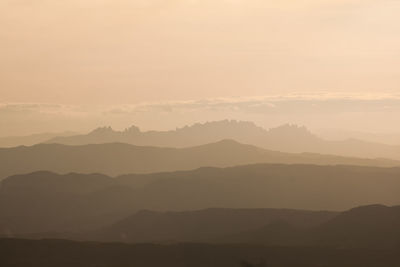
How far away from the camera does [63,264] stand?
184 m

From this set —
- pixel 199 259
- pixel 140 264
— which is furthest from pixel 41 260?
pixel 199 259

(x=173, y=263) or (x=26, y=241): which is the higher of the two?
(x=26, y=241)

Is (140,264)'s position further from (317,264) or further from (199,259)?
(317,264)

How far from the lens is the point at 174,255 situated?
186m

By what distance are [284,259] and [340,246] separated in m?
28.5

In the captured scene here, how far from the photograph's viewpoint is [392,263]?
174250 mm

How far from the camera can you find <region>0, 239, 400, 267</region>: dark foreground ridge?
6934 inches

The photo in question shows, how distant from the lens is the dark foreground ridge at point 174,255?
578ft

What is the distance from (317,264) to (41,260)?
8066 centimetres

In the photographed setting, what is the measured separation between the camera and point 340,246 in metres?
197

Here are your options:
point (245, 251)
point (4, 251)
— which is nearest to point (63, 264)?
point (4, 251)

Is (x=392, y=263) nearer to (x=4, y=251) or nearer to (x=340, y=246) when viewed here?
(x=340, y=246)

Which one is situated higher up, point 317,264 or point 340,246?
point 340,246

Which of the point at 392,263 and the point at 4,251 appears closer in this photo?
the point at 392,263
